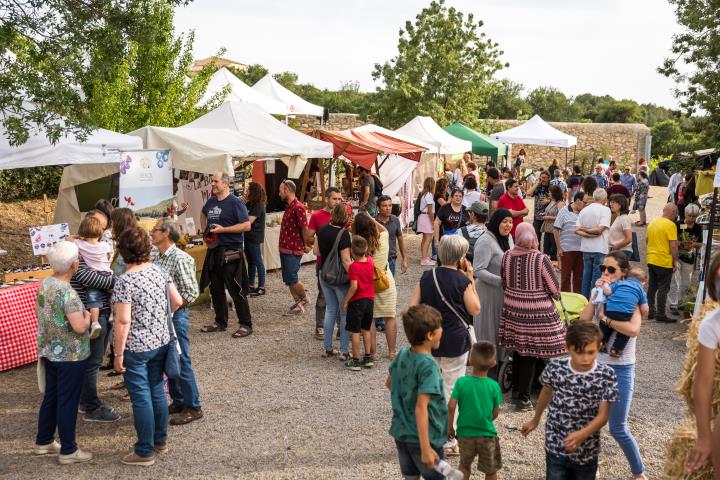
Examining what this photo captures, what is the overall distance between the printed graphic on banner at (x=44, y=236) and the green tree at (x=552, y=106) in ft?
157

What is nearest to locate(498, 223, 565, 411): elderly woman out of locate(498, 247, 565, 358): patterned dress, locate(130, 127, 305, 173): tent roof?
locate(498, 247, 565, 358): patterned dress

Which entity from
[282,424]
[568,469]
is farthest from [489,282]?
[568,469]

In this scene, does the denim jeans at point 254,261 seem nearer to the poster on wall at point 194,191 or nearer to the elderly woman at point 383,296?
the poster on wall at point 194,191

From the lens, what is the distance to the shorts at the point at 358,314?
6.89 m

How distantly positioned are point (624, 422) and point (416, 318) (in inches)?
67.5

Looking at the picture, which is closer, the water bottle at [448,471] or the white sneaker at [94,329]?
the water bottle at [448,471]

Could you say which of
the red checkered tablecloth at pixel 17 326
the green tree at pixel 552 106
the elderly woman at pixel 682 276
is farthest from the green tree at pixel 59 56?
the green tree at pixel 552 106

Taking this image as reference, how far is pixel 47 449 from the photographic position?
5199 mm

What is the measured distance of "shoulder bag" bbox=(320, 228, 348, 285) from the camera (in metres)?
7.04

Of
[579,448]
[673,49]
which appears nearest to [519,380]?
[579,448]

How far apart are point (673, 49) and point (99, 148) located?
11.8 meters

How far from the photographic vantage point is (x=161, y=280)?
16.3 ft

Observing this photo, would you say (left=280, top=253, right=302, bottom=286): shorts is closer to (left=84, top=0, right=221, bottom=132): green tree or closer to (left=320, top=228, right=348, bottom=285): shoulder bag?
(left=320, top=228, right=348, bottom=285): shoulder bag

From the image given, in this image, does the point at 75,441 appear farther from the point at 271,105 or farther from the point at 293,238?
the point at 271,105
